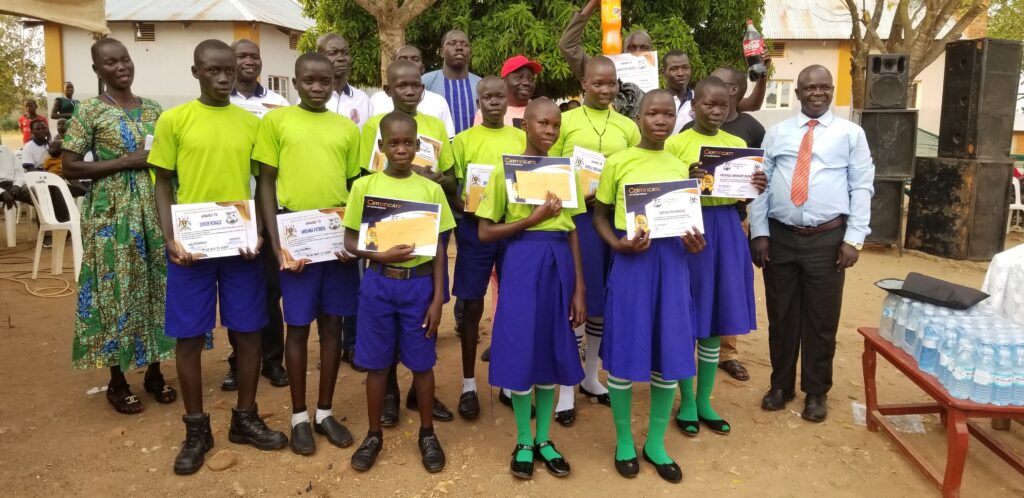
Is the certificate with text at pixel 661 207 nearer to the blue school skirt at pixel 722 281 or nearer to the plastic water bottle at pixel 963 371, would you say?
the blue school skirt at pixel 722 281

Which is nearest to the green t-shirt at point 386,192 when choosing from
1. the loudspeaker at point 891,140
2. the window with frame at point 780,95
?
the loudspeaker at point 891,140

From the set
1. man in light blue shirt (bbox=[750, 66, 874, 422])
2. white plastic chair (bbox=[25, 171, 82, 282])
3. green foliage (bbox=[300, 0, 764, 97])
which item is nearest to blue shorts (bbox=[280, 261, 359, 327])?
man in light blue shirt (bbox=[750, 66, 874, 422])

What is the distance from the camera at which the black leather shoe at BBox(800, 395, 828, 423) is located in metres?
4.47

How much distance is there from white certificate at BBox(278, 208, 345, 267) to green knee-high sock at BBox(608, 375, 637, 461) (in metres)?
1.59

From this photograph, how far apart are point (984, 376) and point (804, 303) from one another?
128 cm

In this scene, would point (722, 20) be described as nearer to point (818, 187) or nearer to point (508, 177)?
point (818, 187)

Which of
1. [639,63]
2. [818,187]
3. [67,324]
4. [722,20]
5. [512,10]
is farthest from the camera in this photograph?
[722,20]

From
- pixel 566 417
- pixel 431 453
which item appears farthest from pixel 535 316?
pixel 566 417

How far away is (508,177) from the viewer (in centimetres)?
352

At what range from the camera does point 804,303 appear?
4492mm

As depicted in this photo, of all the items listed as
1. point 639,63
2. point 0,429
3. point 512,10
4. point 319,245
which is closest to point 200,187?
point 319,245

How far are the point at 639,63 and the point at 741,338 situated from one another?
2.67 metres

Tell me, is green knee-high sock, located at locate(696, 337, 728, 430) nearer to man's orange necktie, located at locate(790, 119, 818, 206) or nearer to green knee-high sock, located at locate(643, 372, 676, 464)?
green knee-high sock, located at locate(643, 372, 676, 464)

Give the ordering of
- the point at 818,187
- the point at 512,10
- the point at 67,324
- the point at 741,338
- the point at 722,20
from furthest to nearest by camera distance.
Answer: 1. the point at 722,20
2. the point at 512,10
3. the point at 67,324
4. the point at 741,338
5. the point at 818,187
